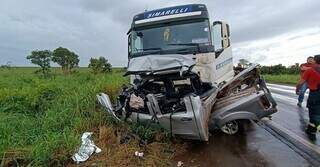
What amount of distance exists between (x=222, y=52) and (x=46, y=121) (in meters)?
4.44

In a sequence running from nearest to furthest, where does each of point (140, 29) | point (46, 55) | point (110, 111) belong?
point (110, 111) < point (140, 29) < point (46, 55)

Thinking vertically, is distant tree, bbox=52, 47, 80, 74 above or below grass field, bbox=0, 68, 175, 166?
above

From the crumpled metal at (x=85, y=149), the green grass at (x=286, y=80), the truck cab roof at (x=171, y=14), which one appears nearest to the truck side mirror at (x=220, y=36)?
the truck cab roof at (x=171, y=14)

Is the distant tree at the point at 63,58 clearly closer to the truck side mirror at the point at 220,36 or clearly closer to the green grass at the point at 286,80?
the green grass at the point at 286,80

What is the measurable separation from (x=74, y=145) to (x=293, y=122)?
581 centimetres

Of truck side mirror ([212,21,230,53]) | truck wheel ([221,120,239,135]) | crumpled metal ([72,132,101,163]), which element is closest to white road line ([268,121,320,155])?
truck wheel ([221,120,239,135])

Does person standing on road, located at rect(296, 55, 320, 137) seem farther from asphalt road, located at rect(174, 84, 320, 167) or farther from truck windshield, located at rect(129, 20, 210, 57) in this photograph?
truck windshield, located at rect(129, 20, 210, 57)

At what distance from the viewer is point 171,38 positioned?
346 inches

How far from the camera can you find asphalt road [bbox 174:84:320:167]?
6000 millimetres

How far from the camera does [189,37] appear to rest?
28.3 ft

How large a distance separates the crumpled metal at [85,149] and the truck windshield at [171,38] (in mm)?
2950

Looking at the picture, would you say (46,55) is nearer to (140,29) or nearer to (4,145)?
(140,29)

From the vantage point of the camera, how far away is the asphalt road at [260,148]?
600 cm

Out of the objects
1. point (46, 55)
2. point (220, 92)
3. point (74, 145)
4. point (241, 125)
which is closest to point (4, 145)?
point (74, 145)
